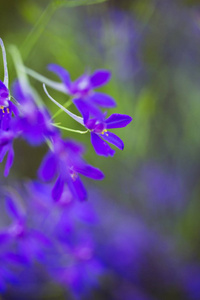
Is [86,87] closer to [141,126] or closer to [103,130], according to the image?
[103,130]

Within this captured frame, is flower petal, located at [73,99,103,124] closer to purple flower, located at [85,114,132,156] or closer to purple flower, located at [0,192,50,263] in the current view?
purple flower, located at [85,114,132,156]

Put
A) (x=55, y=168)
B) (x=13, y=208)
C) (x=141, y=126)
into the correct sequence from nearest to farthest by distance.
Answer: (x=55, y=168) → (x=13, y=208) → (x=141, y=126)

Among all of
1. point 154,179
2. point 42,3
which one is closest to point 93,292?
point 154,179

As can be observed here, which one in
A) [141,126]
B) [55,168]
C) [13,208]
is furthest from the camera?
[141,126]

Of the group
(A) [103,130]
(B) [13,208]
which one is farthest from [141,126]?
(A) [103,130]

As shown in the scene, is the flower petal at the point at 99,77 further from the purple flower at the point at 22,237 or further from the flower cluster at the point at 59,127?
the purple flower at the point at 22,237

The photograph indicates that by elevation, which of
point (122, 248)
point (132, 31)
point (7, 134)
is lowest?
point (7, 134)

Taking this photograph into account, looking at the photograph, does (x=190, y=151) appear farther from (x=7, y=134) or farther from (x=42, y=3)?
(x=7, y=134)
